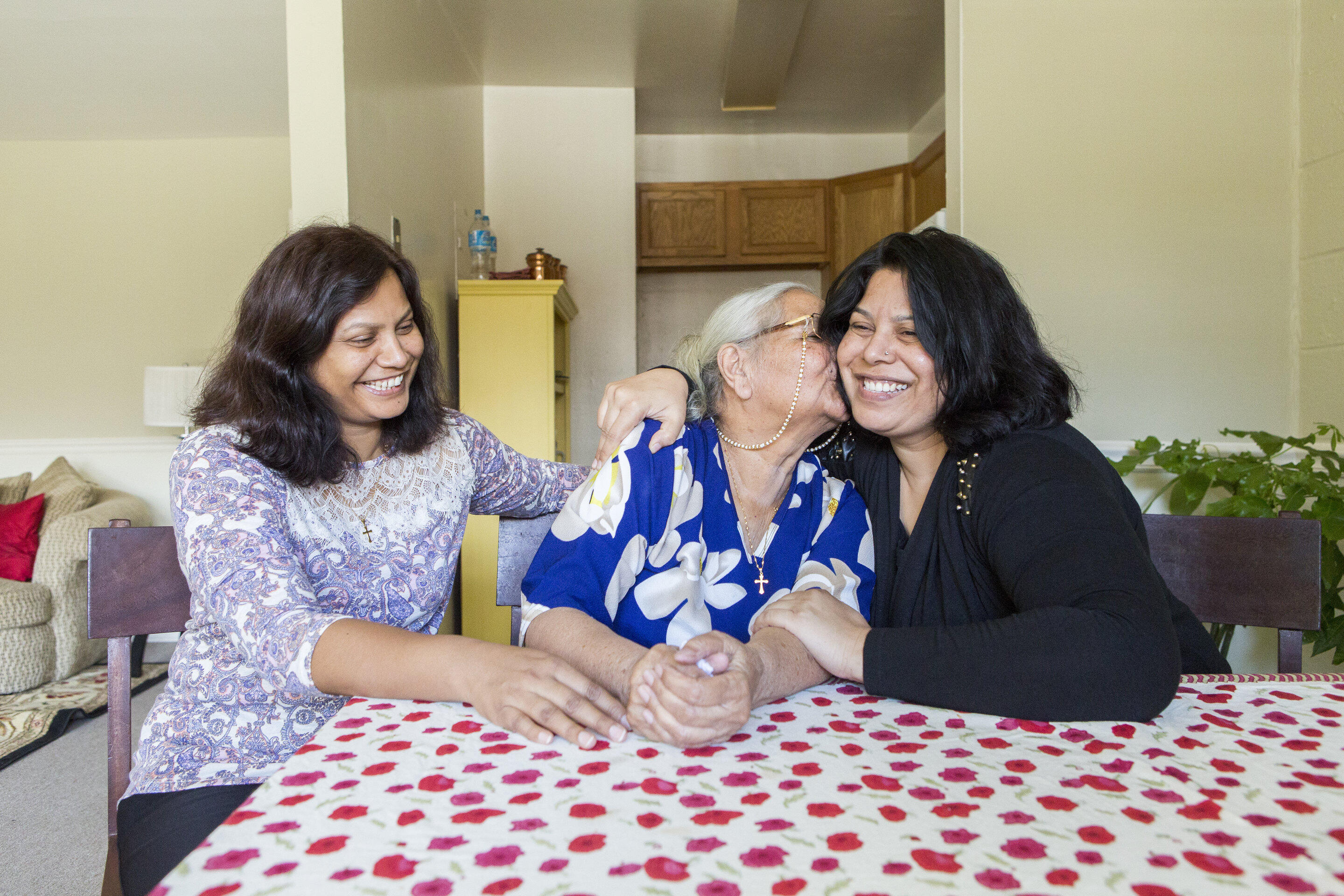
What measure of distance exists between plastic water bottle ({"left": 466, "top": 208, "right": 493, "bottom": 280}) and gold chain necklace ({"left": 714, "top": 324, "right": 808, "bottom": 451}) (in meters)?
2.96

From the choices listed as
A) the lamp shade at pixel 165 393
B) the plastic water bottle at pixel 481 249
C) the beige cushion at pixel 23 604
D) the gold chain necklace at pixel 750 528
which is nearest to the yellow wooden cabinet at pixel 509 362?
the plastic water bottle at pixel 481 249

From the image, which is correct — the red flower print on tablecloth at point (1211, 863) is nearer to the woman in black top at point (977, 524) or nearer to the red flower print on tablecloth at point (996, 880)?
the red flower print on tablecloth at point (996, 880)

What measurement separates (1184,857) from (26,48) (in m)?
5.47

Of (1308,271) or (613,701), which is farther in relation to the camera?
(1308,271)

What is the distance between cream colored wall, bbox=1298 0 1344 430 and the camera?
2.50m

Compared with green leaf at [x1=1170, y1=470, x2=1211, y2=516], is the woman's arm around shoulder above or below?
above

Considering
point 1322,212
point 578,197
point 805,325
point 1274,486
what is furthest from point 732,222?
point 805,325

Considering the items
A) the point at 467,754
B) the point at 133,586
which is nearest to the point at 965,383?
the point at 467,754

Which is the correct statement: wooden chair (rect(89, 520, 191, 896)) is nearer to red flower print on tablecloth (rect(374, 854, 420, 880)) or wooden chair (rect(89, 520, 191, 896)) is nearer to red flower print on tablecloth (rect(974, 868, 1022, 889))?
red flower print on tablecloth (rect(374, 854, 420, 880))

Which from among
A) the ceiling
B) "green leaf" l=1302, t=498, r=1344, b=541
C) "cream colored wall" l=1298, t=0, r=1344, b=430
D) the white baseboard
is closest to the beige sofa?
the white baseboard

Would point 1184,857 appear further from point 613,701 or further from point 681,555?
point 681,555

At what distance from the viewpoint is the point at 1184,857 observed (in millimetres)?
622

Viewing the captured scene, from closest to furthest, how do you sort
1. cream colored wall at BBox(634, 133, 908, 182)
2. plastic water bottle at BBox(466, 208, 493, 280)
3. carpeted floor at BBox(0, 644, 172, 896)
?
carpeted floor at BBox(0, 644, 172, 896)
plastic water bottle at BBox(466, 208, 493, 280)
cream colored wall at BBox(634, 133, 908, 182)

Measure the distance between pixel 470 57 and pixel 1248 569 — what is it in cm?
464
